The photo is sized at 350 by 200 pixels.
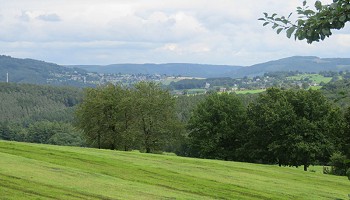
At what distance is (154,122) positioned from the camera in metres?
71.4

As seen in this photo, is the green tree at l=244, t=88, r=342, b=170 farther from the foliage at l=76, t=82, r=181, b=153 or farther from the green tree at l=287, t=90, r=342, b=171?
the foliage at l=76, t=82, r=181, b=153

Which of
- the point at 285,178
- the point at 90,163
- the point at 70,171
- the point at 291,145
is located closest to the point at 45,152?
the point at 90,163

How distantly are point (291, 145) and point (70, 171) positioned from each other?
40.4m

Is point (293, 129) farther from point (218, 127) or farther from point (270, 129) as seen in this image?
point (218, 127)

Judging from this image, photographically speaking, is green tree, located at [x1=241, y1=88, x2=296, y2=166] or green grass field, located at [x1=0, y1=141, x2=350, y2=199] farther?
green tree, located at [x1=241, y1=88, x2=296, y2=166]

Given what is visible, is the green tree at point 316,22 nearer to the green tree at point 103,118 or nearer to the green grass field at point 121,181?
the green grass field at point 121,181

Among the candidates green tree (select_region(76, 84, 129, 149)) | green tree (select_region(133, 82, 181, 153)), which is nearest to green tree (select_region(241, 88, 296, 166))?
green tree (select_region(133, 82, 181, 153))

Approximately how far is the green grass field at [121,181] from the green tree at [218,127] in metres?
30.9

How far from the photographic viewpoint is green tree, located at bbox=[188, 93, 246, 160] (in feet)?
225

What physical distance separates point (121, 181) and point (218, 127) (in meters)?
45.8

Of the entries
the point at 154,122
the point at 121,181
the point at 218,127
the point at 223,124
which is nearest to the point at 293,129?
the point at 223,124

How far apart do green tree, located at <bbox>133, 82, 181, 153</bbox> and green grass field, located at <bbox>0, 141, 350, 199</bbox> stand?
114 feet

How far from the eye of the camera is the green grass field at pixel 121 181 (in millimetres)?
19812

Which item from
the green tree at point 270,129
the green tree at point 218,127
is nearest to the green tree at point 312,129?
the green tree at point 270,129
